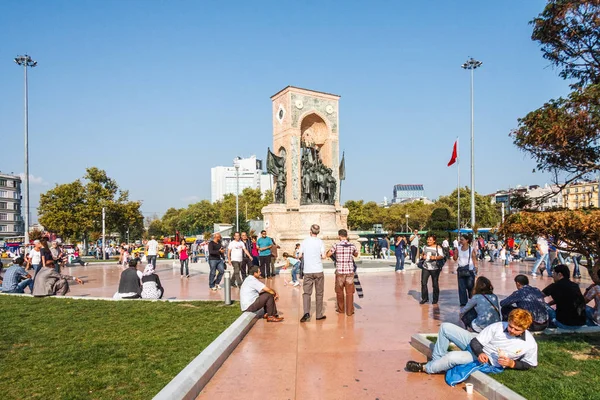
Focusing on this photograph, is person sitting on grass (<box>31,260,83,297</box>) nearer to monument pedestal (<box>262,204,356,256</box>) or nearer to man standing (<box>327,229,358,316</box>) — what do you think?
man standing (<box>327,229,358,316</box>)

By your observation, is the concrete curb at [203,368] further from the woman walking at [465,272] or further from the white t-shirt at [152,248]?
the white t-shirt at [152,248]

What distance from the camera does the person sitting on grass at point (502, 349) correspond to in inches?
208

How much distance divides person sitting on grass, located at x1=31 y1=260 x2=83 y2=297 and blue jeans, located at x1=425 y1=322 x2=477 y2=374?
10.0 metres

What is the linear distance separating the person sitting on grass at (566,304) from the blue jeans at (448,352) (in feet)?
8.04

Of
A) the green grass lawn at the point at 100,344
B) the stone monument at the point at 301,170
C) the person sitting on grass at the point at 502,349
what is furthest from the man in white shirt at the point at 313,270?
the stone monument at the point at 301,170

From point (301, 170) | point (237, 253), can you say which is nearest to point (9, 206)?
point (301, 170)

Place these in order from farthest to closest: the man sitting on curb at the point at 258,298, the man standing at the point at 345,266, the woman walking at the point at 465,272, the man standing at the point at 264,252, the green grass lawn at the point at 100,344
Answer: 1. the man standing at the point at 264,252
2. the woman walking at the point at 465,272
3. the man standing at the point at 345,266
4. the man sitting on curb at the point at 258,298
5. the green grass lawn at the point at 100,344

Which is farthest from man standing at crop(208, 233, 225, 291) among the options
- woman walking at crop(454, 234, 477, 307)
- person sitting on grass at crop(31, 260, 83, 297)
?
woman walking at crop(454, 234, 477, 307)

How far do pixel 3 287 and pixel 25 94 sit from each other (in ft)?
63.7

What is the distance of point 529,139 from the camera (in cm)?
583

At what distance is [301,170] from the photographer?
2661 cm

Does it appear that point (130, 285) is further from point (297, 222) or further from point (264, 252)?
point (297, 222)

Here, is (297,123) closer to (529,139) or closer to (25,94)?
(25,94)

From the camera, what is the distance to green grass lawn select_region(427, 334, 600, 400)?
4.63 m
